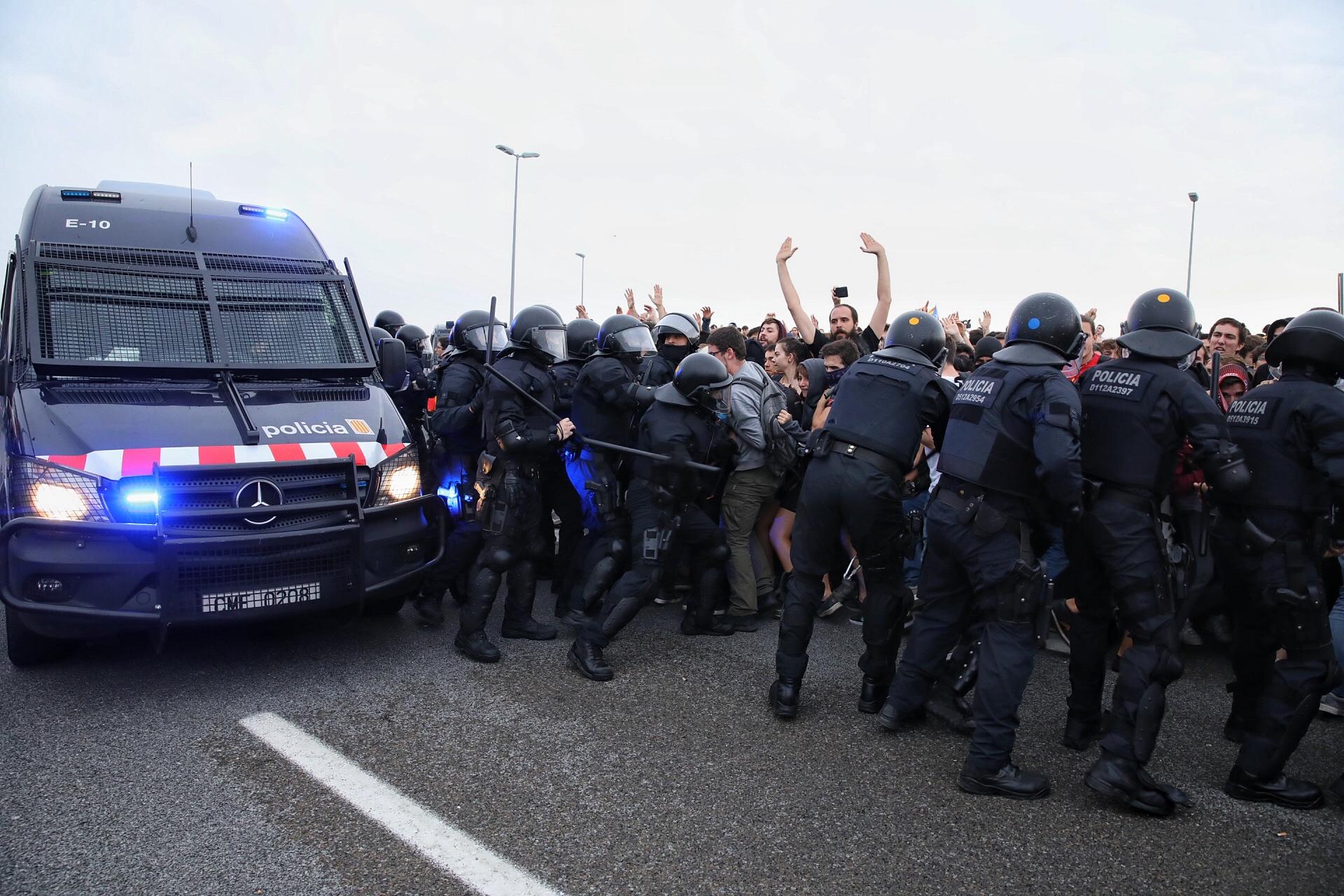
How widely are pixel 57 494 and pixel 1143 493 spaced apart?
4.86 meters

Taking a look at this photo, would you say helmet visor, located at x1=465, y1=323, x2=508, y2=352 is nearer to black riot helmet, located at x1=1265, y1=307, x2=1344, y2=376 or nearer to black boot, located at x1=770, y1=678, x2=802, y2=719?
black boot, located at x1=770, y1=678, x2=802, y2=719

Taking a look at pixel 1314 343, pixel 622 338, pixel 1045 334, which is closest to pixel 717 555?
pixel 622 338

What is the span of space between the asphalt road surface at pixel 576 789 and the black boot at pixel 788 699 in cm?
7

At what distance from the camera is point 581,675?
193 inches

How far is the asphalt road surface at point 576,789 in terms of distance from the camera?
9.85 ft

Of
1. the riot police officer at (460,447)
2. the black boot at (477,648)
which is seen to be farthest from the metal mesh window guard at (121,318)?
the black boot at (477,648)

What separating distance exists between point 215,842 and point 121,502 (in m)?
1.82

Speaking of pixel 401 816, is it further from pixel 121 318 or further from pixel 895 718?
pixel 121 318

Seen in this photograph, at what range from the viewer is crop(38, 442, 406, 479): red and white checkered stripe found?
4.13 m

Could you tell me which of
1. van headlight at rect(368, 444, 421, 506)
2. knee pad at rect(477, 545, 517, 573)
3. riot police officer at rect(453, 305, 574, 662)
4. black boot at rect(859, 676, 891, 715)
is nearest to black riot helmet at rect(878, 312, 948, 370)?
black boot at rect(859, 676, 891, 715)

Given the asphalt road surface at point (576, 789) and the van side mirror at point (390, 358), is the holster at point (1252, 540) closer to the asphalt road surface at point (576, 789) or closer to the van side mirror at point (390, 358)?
the asphalt road surface at point (576, 789)

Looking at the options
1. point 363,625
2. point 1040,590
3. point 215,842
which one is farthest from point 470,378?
point 1040,590

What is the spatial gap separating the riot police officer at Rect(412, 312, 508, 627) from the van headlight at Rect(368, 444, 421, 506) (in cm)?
55

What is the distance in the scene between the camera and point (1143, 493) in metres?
3.71
